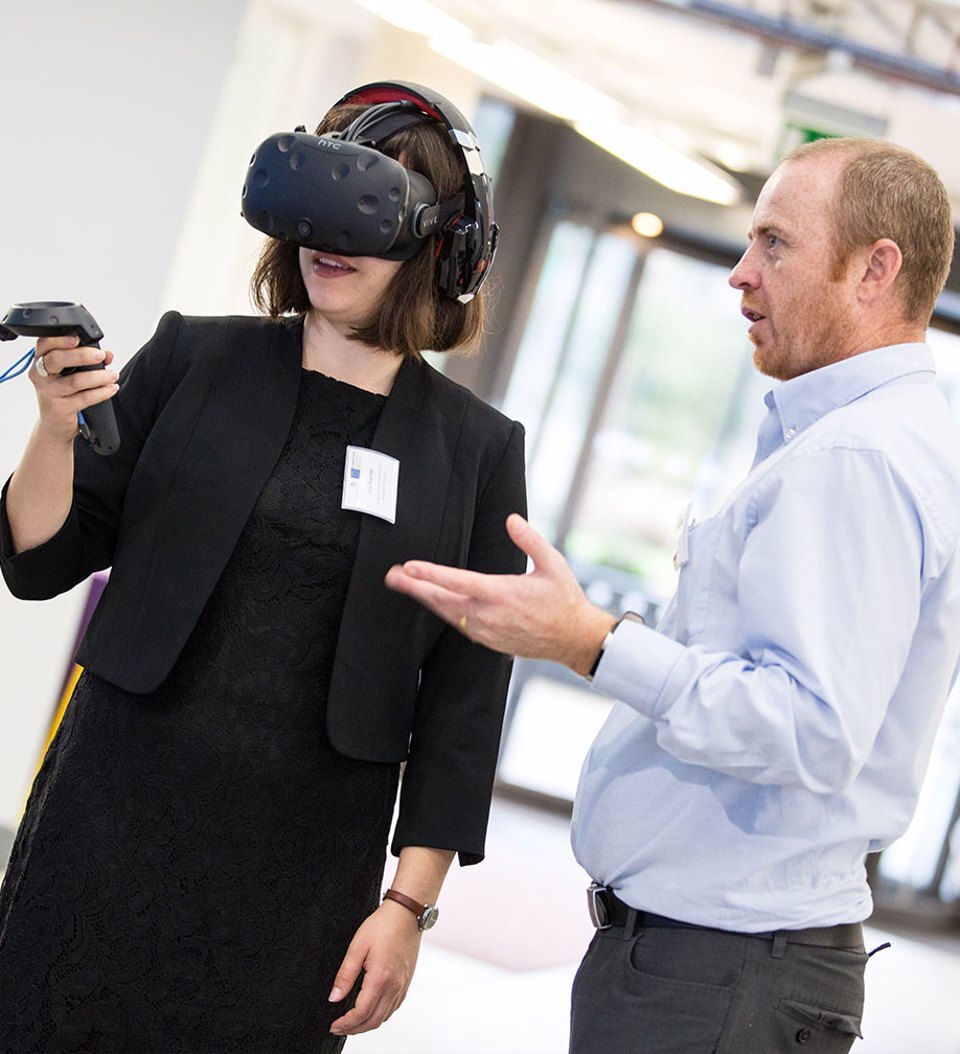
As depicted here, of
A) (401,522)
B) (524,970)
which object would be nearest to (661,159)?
(524,970)

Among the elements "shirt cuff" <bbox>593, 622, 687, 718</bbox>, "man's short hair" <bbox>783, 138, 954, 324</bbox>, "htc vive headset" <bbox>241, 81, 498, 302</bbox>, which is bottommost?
"shirt cuff" <bbox>593, 622, 687, 718</bbox>

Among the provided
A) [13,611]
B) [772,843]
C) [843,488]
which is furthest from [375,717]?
[13,611]

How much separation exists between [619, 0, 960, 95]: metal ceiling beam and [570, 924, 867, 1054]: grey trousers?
420cm

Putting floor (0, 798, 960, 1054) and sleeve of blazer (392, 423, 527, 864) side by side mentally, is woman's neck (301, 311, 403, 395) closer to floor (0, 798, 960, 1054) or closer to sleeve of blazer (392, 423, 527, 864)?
sleeve of blazer (392, 423, 527, 864)

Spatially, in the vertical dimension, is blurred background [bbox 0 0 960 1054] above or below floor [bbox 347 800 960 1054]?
above

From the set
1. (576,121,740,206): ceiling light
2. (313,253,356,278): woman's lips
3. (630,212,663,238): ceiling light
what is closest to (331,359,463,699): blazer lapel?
(313,253,356,278): woman's lips

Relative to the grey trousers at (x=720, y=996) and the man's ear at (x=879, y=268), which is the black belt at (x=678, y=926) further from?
the man's ear at (x=879, y=268)

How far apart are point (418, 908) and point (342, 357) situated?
674 mm

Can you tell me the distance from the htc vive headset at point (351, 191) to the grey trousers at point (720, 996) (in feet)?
2.63

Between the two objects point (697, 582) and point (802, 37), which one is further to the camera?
point (802, 37)

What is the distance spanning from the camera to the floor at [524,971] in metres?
4.34

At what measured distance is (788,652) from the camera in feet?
4.35

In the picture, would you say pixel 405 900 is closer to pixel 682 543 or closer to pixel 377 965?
pixel 377 965

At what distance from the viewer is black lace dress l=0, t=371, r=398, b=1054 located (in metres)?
1.60
